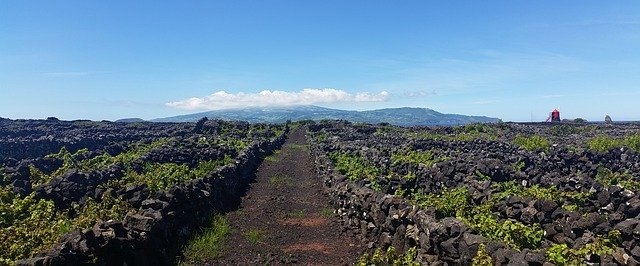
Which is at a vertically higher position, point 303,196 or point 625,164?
point 625,164

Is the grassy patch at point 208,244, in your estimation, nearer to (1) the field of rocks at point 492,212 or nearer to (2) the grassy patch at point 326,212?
(2) the grassy patch at point 326,212

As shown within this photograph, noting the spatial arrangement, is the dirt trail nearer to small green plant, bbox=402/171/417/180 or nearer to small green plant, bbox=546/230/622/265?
small green plant, bbox=402/171/417/180

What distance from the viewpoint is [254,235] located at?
58.8 ft

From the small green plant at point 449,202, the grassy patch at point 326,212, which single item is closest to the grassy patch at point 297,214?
the grassy patch at point 326,212

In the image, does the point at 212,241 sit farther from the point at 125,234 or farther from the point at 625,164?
the point at 625,164

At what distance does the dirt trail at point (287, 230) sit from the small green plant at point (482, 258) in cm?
560

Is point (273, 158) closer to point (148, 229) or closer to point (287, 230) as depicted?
Result: point (287, 230)

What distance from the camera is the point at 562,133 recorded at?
6253cm

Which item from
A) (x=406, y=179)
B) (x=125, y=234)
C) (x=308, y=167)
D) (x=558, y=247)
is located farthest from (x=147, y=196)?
(x=308, y=167)

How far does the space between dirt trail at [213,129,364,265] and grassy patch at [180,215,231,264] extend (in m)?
0.29

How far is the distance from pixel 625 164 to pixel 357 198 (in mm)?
15260

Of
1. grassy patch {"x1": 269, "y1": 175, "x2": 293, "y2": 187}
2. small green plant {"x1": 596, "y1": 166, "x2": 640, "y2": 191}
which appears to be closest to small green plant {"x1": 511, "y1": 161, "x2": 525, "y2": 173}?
small green plant {"x1": 596, "y1": 166, "x2": 640, "y2": 191}

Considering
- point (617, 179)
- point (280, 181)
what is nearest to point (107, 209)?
point (280, 181)

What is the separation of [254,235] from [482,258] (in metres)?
9.83
